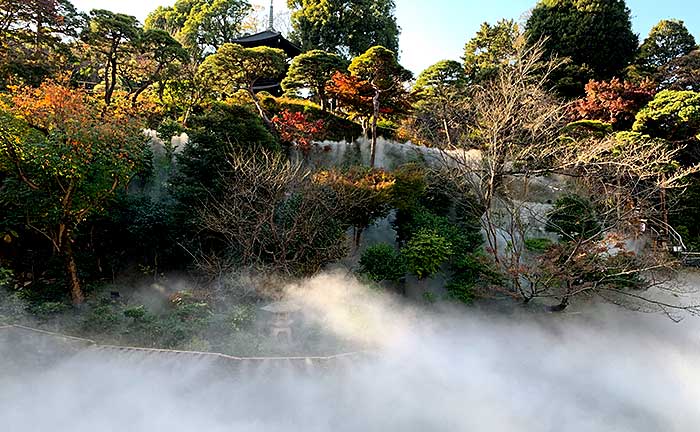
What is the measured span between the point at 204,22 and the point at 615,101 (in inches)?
826

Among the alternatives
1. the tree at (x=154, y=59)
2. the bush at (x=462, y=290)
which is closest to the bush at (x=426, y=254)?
the bush at (x=462, y=290)

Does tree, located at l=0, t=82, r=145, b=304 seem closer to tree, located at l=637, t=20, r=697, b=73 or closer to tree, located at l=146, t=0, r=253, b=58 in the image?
tree, located at l=146, t=0, r=253, b=58

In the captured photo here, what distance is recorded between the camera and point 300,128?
43.3ft

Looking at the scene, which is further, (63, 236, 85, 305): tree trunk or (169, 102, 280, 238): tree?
(169, 102, 280, 238): tree

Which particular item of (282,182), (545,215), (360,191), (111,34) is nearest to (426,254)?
(360,191)

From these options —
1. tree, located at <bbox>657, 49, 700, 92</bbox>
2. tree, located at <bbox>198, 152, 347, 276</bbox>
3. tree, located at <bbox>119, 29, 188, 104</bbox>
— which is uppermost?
tree, located at <bbox>657, 49, 700, 92</bbox>

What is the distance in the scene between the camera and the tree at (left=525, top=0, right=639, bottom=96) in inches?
716

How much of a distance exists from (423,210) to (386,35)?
1445cm

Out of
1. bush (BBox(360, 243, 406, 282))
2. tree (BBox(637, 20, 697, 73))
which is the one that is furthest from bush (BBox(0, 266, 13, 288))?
tree (BBox(637, 20, 697, 73))

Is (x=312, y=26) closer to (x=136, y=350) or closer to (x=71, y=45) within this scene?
(x=71, y=45)

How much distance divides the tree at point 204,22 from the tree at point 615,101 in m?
17.7

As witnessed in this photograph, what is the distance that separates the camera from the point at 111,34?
1197cm

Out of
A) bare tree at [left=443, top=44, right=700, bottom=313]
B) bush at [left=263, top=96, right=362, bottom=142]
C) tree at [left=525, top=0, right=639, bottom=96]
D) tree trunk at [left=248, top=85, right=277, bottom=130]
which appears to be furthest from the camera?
tree at [left=525, top=0, right=639, bottom=96]

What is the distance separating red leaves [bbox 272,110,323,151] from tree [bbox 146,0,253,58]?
11119 millimetres
